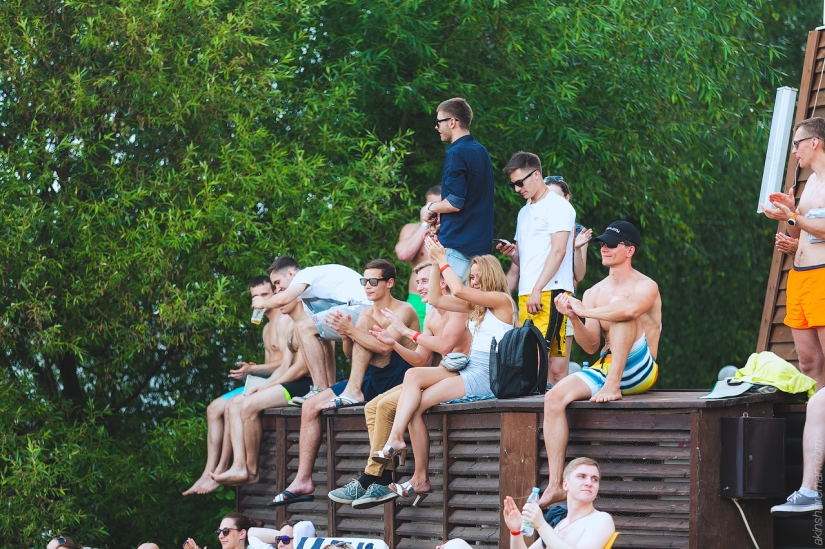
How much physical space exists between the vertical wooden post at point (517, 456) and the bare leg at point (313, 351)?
8.92 feet

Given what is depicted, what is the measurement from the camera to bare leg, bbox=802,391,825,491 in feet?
20.8

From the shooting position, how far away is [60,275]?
454 inches

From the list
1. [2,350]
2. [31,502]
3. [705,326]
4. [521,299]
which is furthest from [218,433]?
[705,326]

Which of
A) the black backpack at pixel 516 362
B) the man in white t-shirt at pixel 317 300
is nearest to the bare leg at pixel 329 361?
the man in white t-shirt at pixel 317 300

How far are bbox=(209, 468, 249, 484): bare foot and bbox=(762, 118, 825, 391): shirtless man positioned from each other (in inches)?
194

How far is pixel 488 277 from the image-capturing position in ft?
26.1

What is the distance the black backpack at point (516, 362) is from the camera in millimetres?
7449

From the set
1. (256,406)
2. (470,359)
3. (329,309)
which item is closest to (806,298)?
(470,359)

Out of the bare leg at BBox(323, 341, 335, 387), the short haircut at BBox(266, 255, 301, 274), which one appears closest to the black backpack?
the bare leg at BBox(323, 341, 335, 387)

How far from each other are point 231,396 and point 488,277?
3.51 metres

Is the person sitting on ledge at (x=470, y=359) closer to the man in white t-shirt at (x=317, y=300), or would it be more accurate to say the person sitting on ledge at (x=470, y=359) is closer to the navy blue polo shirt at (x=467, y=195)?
the navy blue polo shirt at (x=467, y=195)

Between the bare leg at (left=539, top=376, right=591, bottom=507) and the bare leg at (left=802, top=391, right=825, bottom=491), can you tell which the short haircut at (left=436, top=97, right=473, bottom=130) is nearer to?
the bare leg at (left=539, top=376, right=591, bottom=507)

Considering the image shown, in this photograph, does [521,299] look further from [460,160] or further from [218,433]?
[218,433]

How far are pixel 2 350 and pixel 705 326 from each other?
10264 millimetres
